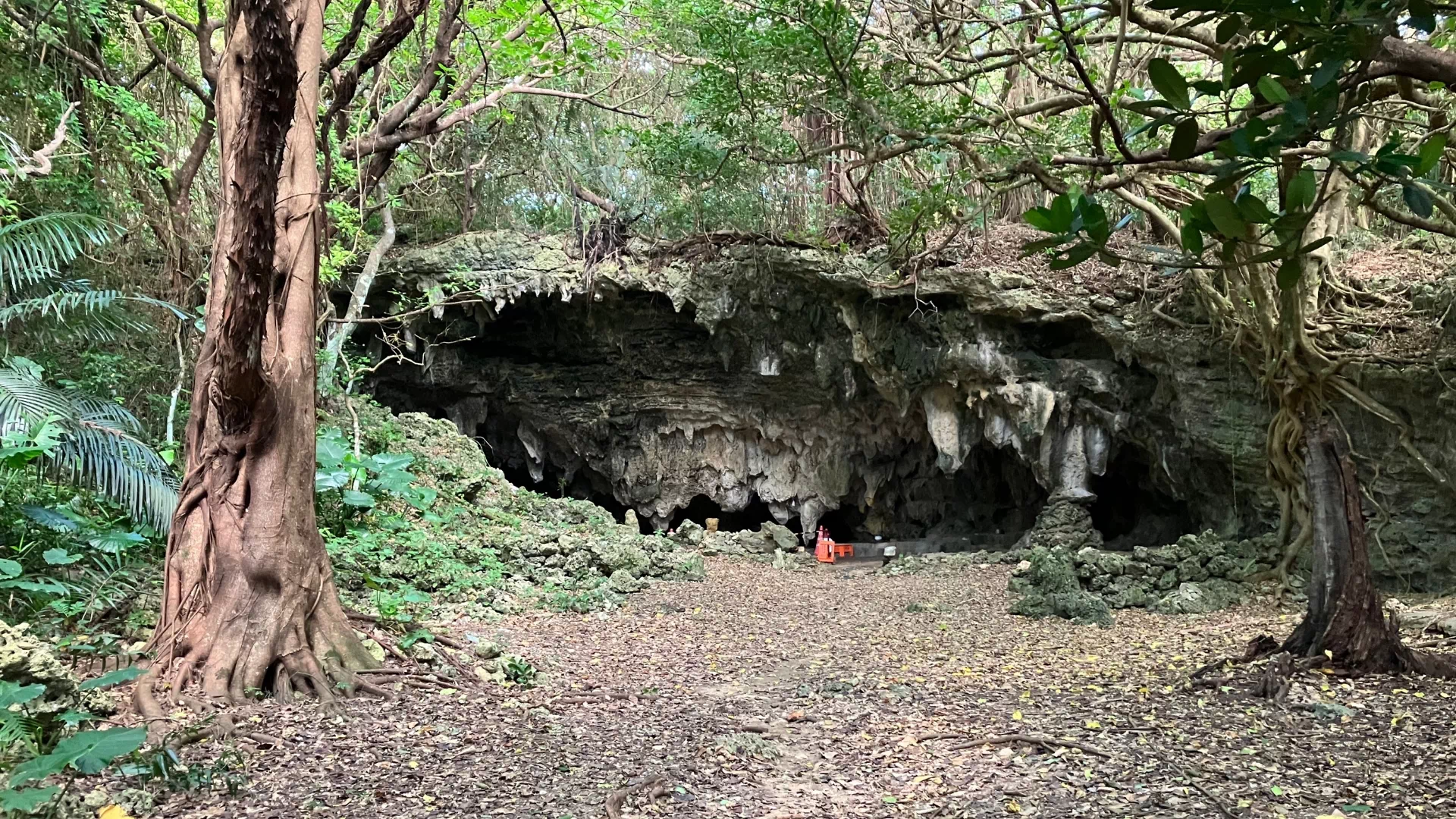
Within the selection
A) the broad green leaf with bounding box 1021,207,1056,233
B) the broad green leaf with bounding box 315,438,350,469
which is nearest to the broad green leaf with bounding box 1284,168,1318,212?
the broad green leaf with bounding box 1021,207,1056,233

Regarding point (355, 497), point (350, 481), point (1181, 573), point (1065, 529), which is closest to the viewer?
point (355, 497)

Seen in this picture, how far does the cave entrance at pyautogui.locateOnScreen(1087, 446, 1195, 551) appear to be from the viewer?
37.8ft

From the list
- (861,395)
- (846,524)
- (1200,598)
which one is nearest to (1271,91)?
(1200,598)

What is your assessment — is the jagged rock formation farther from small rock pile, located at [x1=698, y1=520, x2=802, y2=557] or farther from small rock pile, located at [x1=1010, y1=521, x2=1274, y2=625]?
small rock pile, located at [x1=698, y1=520, x2=802, y2=557]

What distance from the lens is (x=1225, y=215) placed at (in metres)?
1.42

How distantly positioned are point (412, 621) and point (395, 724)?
1549 millimetres

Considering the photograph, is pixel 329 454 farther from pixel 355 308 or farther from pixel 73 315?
pixel 355 308

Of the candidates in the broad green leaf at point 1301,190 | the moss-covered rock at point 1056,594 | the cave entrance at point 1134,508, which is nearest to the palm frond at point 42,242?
the broad green leaf at point 1301,190

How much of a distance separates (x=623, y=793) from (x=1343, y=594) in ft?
12.1

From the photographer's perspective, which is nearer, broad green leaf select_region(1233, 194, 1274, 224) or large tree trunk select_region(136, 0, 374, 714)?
broad green leaf select_region(1233, 194, 1274, 224)

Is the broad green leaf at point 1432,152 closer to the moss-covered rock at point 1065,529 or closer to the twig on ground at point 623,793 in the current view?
the twig on ground at point 623,793

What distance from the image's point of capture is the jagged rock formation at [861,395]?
9.30 meters

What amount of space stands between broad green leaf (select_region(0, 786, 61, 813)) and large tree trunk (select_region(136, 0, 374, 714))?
146 cm

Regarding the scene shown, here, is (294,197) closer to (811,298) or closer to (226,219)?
(226,219)
